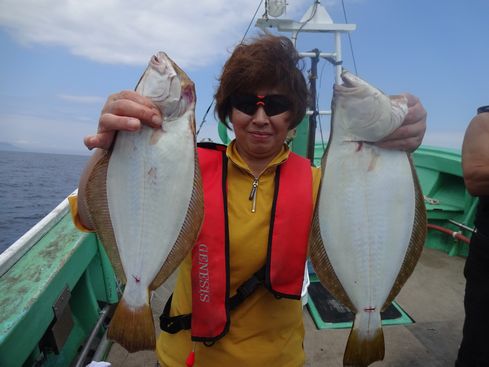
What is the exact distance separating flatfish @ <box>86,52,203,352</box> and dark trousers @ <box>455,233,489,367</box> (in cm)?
188

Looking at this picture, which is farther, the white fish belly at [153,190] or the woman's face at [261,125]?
the woman's face at [261,125]

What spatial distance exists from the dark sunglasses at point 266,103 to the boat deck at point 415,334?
241 centimetres

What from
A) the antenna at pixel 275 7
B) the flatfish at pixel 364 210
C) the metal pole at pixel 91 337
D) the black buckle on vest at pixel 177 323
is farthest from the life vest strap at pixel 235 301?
the antenna at pixel 275 7

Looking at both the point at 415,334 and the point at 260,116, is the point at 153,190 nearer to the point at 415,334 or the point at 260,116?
the point at 260,116

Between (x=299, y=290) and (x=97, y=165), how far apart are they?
3.52ft

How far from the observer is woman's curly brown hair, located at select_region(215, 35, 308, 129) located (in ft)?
5.18

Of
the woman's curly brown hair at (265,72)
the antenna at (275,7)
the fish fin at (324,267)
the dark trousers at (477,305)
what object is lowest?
the dark trousers at (477,305)

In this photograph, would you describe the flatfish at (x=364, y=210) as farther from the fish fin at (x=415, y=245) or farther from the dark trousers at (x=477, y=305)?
the dark trousers at (x=477, y=305)

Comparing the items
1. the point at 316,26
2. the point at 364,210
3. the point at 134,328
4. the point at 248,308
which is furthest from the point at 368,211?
the point at 316,26

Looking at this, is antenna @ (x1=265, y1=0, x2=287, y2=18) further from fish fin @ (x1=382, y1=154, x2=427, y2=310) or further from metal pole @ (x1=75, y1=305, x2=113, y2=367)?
metal pole @ (x1=75, y1=305, x2=113, y2=367)

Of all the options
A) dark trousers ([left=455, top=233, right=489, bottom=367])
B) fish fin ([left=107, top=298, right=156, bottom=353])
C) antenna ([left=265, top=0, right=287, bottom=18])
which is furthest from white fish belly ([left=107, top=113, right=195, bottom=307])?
antenna ([left=265, top=0, right=287, bottom=18])

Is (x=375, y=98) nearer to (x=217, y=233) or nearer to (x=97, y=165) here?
(x=217, y=233)

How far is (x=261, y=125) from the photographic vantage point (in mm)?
1574

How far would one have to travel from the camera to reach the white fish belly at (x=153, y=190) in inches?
55.5
